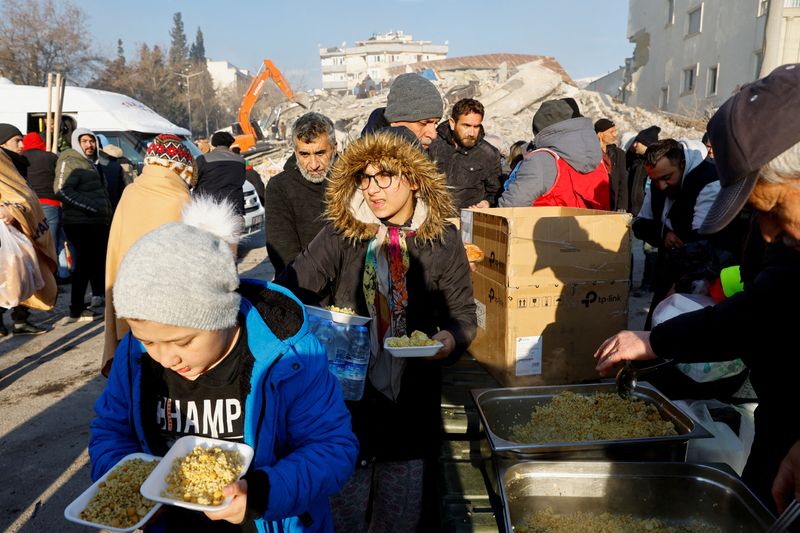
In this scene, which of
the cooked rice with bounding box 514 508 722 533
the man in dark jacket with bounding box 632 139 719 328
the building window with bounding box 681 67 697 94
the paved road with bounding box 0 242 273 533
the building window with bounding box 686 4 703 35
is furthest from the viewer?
the building window with bounding box 681 67 697 94

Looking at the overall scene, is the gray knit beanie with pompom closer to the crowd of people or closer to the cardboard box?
the crowd of people

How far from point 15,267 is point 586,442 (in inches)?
183

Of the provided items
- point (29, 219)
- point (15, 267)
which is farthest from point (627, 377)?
point (29, 219)

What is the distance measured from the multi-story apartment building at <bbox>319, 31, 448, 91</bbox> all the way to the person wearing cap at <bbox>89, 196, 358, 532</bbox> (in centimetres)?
9994

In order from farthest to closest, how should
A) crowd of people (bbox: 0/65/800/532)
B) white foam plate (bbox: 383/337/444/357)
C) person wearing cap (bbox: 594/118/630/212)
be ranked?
person wearing cap (bbox: 594/118/630/212) < white foam plate (bbox: 383/337/444/357) < crowd of people (bbox: 0/65/800/532)

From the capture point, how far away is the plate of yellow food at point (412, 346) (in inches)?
85.1

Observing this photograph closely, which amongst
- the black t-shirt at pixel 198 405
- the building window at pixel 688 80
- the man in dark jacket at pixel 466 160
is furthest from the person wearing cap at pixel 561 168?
the building window at pixel 688 80

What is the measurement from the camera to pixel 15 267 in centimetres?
450

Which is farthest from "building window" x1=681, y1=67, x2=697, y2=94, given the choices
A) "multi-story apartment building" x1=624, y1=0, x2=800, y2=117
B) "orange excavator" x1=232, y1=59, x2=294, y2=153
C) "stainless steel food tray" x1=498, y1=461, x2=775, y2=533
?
"stainless steel food tray" x1=498, y1=461, x2=775, y2=533

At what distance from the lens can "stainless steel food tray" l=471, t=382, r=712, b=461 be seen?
220cm

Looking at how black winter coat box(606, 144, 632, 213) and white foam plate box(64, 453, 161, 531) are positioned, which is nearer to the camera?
white foam plate box(64, 453, 161, 531)

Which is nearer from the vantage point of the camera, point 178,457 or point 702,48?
point 178,457

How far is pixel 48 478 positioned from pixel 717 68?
2880 centimetres

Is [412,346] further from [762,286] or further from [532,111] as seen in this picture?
[532,111]
